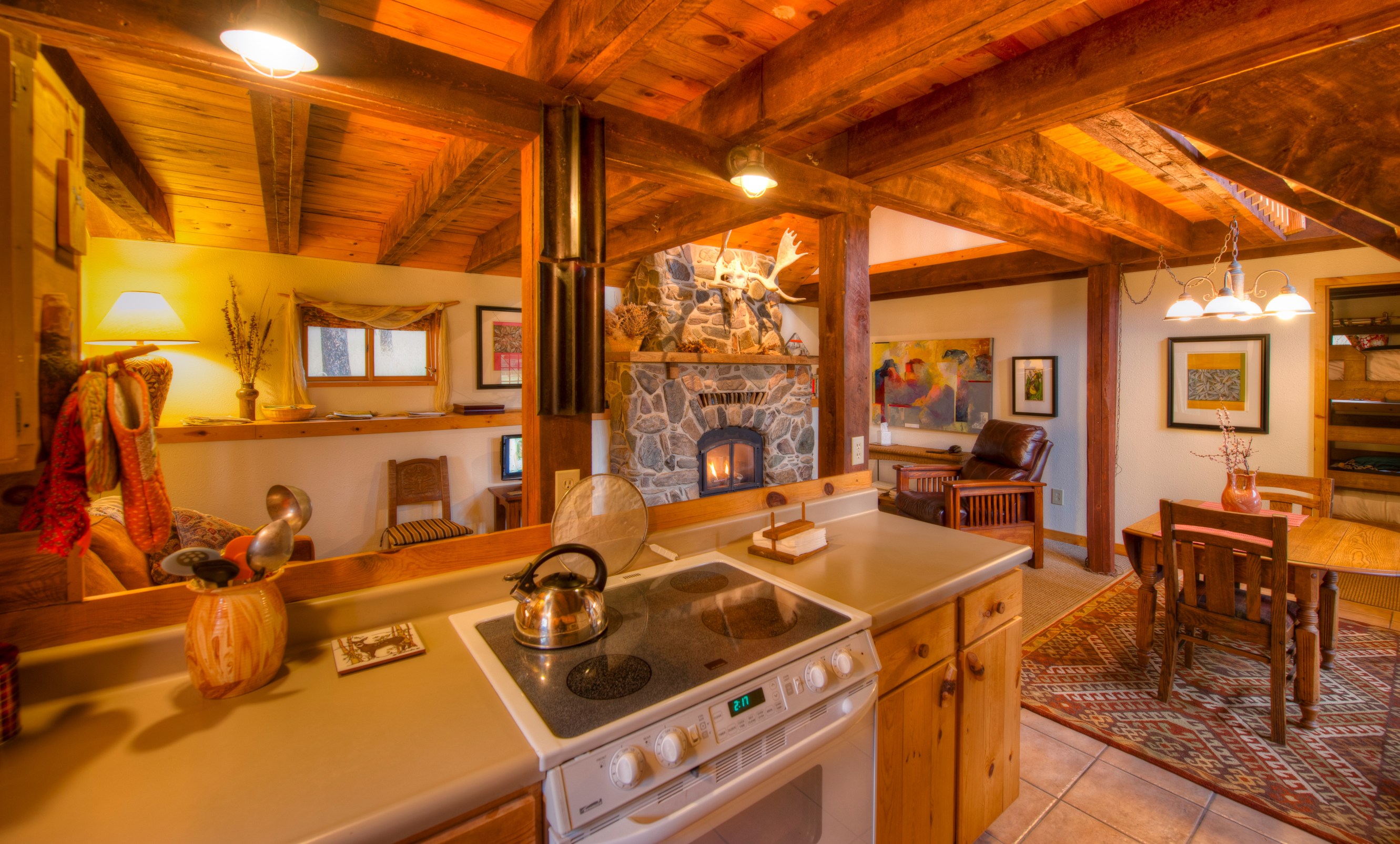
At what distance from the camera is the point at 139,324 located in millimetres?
3059

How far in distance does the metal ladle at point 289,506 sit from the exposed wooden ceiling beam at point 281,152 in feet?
3.25

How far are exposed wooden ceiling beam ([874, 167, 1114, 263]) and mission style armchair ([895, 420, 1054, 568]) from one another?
1.43 metres

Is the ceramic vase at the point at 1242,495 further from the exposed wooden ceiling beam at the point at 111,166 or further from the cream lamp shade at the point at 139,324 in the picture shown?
the cream lamp shade at the point at 139,324

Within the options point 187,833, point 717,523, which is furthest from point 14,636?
point 717,523

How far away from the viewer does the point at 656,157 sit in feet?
6.04

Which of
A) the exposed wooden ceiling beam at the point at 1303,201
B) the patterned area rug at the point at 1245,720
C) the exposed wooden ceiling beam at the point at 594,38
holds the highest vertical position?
the exposed wooden ceiling beam at the point at 594,38

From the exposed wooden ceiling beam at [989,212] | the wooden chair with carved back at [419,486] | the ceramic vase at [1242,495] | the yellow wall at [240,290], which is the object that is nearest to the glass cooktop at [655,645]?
the exposed wooden ceiling beam at [989,212]

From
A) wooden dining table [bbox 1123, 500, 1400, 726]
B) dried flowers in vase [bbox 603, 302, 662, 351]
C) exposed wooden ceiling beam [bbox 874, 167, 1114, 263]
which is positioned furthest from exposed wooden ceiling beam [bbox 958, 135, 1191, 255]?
dried flowers in vase [bbox 603, 302, 662, 351]

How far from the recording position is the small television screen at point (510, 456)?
4629 millimetres

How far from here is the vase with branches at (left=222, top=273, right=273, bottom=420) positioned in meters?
3.65

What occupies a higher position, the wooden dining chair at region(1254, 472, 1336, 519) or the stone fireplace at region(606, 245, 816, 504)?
the stone fireplace at region(606, 245, 816, 504)

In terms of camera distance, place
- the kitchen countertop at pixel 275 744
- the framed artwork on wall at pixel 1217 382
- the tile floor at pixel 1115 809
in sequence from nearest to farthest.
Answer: the kitchen countertop at pixel 275 744, the tile floor at pixel 1115 809, the framed artwork on wall at pixel 1217 382

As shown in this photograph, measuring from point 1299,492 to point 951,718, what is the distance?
124 inches

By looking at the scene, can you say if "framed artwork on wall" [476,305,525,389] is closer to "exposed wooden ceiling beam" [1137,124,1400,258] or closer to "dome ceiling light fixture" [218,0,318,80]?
"dome ceiling light fixture" [218,0,318,80]
